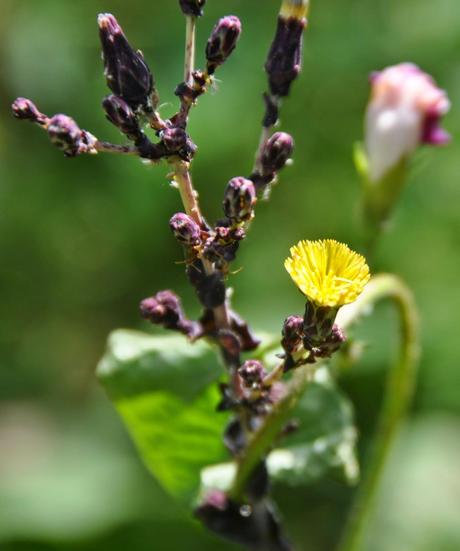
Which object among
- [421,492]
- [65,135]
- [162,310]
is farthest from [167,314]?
[421,492]

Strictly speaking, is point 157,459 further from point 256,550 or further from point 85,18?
point 85,18

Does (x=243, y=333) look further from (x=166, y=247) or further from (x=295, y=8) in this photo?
(x=166, y=247)

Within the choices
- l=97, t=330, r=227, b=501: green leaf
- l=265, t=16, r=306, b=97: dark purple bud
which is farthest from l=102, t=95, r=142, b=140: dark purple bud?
l=97, t=330, r=227, b=501: green leaf

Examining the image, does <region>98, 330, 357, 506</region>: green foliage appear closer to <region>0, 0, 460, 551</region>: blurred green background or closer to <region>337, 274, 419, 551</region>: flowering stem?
<region>337, 274, 419, 551</region>: flowering stem

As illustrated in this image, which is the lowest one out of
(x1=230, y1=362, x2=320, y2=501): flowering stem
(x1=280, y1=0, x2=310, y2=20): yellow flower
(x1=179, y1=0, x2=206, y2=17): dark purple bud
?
(x1=230, y1=362, x2=320, y2=501): flowering stem

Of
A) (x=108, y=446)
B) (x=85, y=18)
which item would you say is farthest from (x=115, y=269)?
(x=85, y=18)

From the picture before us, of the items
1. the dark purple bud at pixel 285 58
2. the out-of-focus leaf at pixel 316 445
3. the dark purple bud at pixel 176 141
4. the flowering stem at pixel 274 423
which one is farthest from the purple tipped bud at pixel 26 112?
the out-of-focus leaf at pixel 316 445

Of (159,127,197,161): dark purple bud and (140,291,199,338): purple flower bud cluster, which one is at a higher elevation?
(159,127,197,161): dark purple bud
